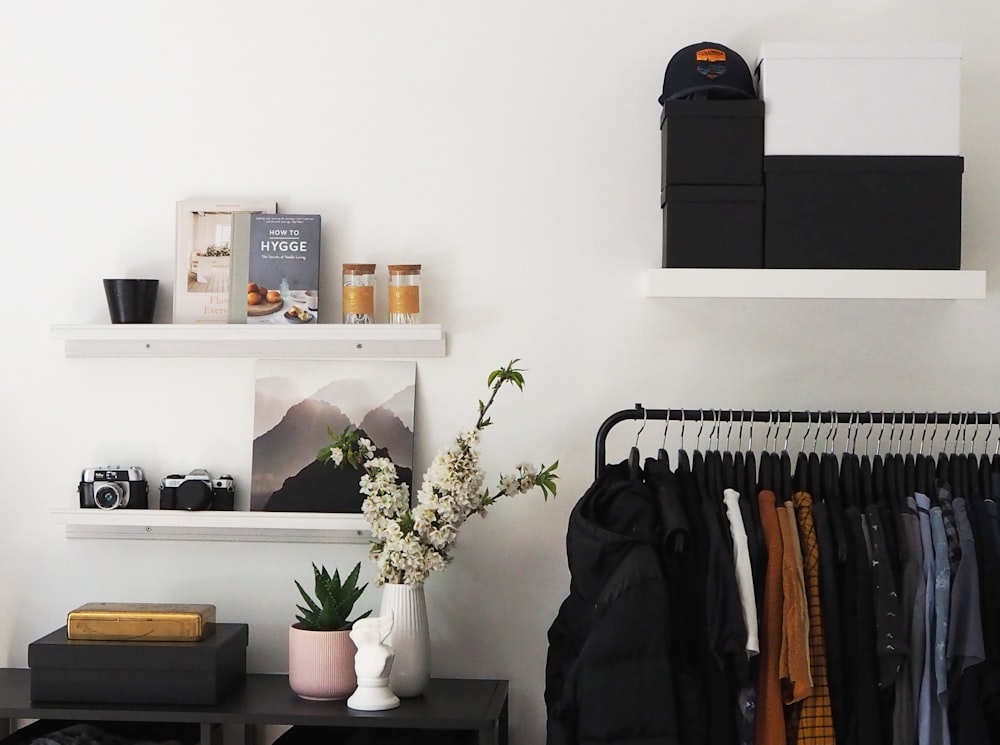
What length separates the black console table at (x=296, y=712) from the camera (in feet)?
7.23

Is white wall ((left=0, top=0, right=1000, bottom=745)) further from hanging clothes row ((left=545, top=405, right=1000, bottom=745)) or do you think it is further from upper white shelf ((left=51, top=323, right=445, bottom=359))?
hanging clothes row ((left=545, top=405, right=1000, bottom=745))

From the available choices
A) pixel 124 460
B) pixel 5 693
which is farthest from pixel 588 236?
pixel 5 693

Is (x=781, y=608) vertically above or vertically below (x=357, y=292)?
below

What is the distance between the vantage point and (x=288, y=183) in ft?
8.66

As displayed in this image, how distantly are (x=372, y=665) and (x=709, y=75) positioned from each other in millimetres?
1351

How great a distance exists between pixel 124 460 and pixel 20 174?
2.33ft

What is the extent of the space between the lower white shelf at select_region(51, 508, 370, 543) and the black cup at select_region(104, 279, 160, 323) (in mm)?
430

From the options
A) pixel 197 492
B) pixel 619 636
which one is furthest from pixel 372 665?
pixel 197 492

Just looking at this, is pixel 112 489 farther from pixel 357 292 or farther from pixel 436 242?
pixel 436 242

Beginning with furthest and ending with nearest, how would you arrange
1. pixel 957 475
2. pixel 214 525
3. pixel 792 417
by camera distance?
1. pixel 214 525
2. pixel 792 417
3. pixel 957 475

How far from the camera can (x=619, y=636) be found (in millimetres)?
2053

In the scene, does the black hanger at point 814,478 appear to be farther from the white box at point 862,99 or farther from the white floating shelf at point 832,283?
the white box at point 862,99

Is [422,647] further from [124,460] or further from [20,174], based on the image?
[20,174]

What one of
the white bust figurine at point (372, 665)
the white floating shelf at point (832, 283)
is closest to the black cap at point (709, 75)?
the white floating shelf at point (832, 283)
